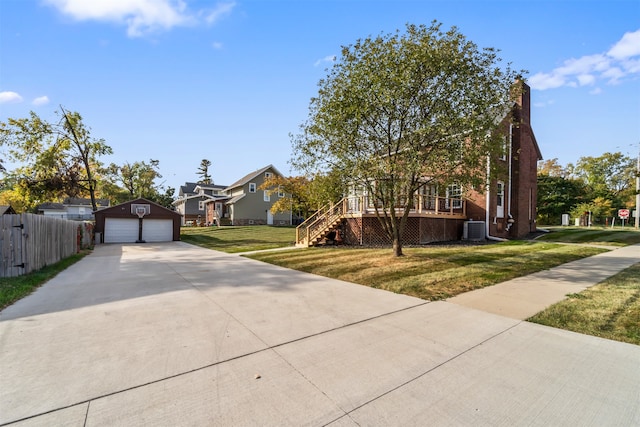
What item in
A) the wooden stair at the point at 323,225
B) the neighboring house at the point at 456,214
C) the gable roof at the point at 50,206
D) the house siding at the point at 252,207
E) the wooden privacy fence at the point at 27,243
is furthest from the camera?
the gable roof at the point at 50,206

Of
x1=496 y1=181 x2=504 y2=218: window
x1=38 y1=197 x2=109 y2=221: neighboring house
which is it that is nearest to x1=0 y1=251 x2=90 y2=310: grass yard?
x1=496 y1=181 x2=504 y2=218: window

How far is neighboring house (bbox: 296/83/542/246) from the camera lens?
1462cm

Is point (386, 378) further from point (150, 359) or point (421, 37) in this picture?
point (421, 37)

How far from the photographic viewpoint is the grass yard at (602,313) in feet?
13.3

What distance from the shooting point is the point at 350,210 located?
15625 millimetres

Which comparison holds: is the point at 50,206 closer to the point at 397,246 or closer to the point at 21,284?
the point at 21,284

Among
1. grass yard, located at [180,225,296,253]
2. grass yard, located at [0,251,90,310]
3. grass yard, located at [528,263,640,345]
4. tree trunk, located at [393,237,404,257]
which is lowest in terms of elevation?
grass yard, located at [180,225,296,253]

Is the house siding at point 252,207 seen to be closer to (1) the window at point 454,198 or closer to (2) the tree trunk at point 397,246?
(1) the window at point 454,198

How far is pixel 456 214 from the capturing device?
52.2 ft

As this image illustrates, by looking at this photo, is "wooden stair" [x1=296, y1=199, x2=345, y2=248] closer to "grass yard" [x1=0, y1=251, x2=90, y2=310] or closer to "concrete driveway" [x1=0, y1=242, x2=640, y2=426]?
"grass yard" [x1=0, y1=251, x2=90, y2=310]

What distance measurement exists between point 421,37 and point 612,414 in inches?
340

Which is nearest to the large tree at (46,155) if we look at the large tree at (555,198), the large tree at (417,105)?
the large tree at (417,105)

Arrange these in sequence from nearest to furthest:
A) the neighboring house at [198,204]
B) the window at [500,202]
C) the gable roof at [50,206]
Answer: the window at [500,202] < the neighboring house at [198,204] < the gable roof at [50,206]

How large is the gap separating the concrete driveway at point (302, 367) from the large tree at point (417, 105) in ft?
15.2
